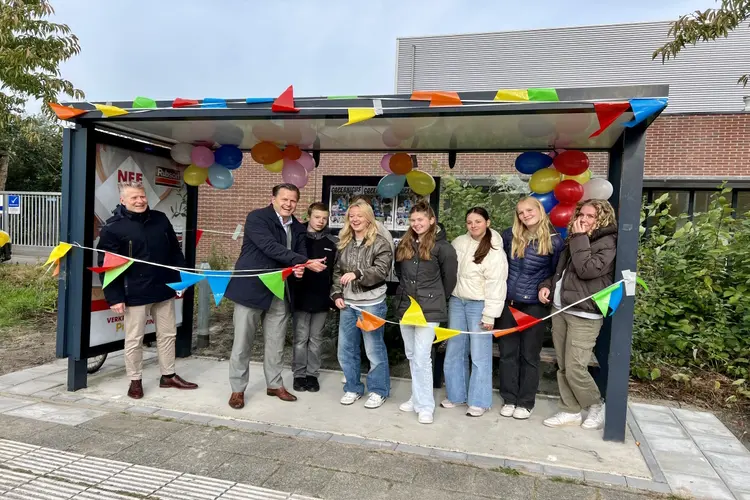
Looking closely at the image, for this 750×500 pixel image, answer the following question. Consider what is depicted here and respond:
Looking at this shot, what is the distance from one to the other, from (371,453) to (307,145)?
3166 millimetres

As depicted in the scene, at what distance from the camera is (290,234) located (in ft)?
14.3

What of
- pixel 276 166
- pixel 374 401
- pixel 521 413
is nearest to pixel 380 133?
pixel 276 166

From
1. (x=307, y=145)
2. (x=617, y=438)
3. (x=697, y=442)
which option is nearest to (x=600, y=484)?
(x=617, y=438)

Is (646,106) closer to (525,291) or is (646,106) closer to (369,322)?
(525,291)

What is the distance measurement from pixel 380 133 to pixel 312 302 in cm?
161

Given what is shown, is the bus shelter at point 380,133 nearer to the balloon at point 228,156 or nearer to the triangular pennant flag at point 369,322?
the balloon at point 228,156

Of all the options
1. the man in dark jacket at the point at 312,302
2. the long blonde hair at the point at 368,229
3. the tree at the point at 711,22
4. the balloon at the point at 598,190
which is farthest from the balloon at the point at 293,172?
the tree at the point at 711,22

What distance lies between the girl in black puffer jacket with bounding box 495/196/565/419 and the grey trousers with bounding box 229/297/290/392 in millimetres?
1789

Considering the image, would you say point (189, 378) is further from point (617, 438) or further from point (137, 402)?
point (617, 438)

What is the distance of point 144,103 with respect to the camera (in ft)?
13.4

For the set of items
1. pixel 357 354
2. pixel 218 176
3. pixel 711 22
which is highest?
pixel 711 22

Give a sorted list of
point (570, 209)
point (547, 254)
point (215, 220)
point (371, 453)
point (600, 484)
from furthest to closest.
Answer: point (215, 220)
point (570, 209)
point (547, 254)
point (371, 453)
point (600, 484)

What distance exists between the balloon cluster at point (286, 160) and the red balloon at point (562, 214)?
2.47 metres

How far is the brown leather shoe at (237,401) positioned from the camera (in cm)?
417
